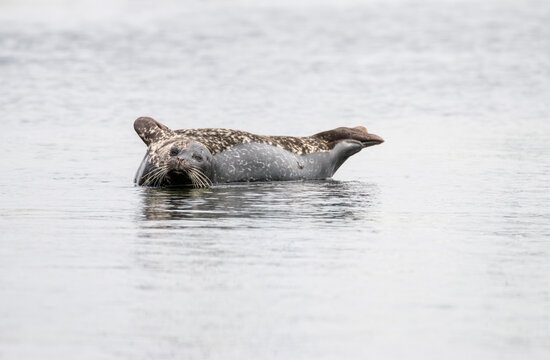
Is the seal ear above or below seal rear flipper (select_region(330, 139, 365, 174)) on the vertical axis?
above

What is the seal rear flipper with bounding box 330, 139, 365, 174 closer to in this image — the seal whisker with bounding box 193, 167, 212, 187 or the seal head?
the seal head

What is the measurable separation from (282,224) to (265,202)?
4.78 ft

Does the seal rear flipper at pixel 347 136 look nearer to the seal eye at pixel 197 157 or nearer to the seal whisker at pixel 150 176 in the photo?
the seal eye at pixel 197 157

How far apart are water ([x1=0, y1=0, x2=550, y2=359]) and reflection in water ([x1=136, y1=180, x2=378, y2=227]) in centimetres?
3

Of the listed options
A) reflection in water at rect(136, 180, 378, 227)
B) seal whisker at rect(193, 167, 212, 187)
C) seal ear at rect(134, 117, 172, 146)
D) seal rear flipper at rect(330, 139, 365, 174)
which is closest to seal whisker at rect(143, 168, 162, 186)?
reflection in water at rect(136, 180, 378, 227)

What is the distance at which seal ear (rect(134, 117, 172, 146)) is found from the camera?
42.5ft

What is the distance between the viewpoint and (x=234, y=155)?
12.6 meters

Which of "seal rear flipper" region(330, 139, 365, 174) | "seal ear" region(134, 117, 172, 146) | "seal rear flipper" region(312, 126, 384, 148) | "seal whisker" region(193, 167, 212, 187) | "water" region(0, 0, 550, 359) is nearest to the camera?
"water" region(0, 0, 550, 359)

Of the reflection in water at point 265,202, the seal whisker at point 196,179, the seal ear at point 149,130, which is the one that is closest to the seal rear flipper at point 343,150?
the reflection in water at point 265,202

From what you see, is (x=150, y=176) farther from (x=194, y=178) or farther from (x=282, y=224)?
(x=282, y=224)

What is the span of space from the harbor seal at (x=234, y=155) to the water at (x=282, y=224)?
255 mm

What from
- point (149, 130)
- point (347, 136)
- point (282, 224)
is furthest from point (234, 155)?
point (282, 224)

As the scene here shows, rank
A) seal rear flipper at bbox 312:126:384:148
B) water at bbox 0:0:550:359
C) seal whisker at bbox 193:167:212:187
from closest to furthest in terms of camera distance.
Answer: water at bbox 0:0:550:359, seal whisker at bbox 193:167:212:187, seal rear flipper at bbox 312:126:384:148

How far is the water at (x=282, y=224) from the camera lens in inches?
238
